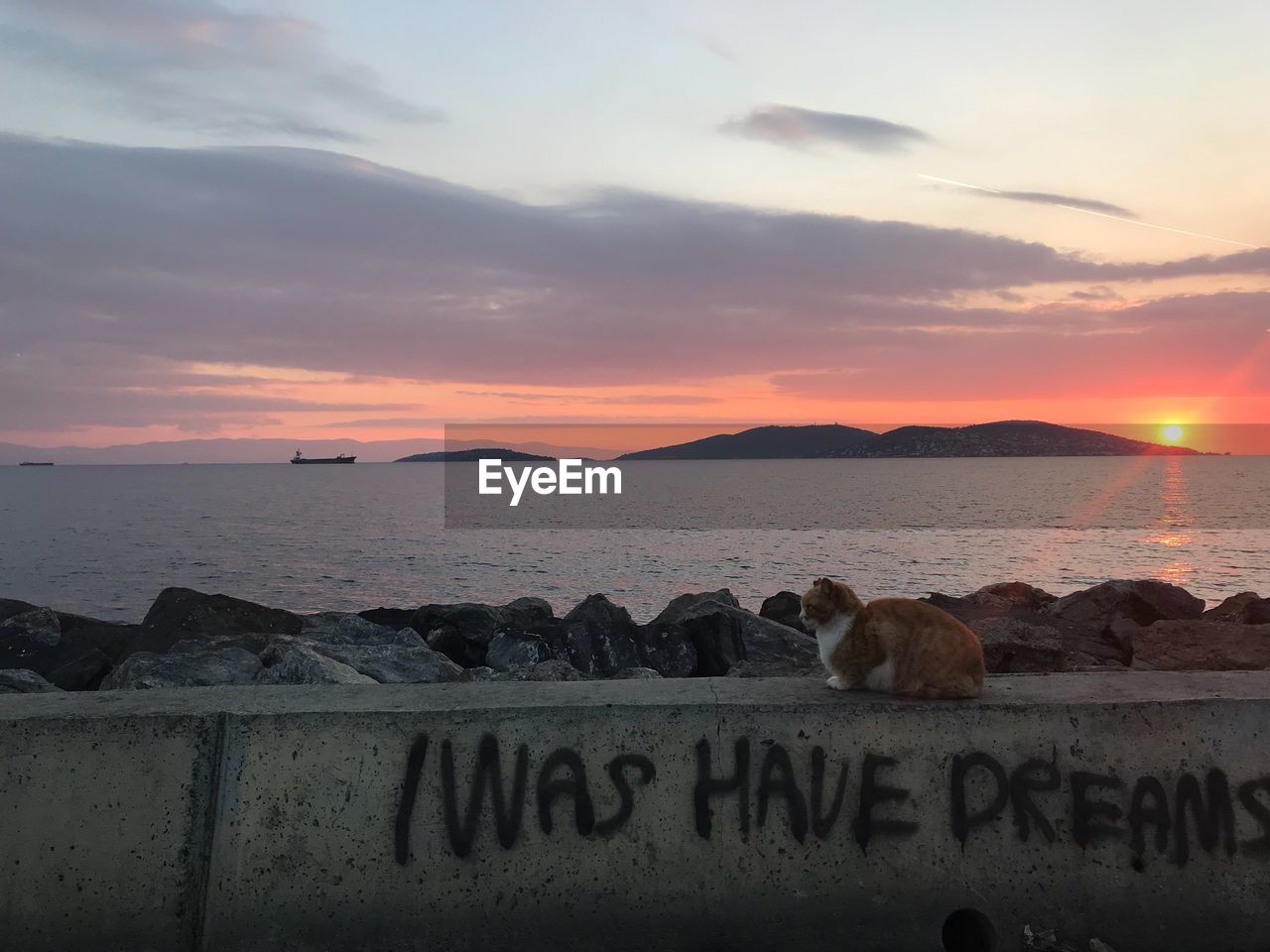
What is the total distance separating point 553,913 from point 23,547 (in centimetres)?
6805

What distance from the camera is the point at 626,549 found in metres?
53.5

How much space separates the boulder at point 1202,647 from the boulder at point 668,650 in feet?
22.6

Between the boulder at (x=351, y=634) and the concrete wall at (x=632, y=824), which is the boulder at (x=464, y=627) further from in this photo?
the concrete wall at (x=632, y=824)

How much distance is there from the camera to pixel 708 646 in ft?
52.3

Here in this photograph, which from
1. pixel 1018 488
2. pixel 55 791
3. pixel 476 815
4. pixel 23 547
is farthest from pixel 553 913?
pixel 1018 488

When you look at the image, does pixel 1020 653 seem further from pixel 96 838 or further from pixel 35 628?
pixel 35 628

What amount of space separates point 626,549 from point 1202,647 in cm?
4333

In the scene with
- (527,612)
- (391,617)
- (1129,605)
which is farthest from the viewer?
(391,617)

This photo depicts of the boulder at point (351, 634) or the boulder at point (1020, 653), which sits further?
the boulder at point (351, 634)

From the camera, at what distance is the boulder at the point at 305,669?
344 inches

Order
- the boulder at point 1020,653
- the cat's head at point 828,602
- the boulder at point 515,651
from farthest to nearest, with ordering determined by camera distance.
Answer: the boulder at point 515,651
the boulder at point 1020,653
the cat's head at point 828,602

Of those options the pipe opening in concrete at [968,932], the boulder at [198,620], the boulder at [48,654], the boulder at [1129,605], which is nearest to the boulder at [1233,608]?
the boulder at [1129,605]

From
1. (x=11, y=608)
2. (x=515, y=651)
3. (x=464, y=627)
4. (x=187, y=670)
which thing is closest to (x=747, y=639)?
(x=515, y=651)

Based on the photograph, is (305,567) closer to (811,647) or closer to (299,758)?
(811,647)
